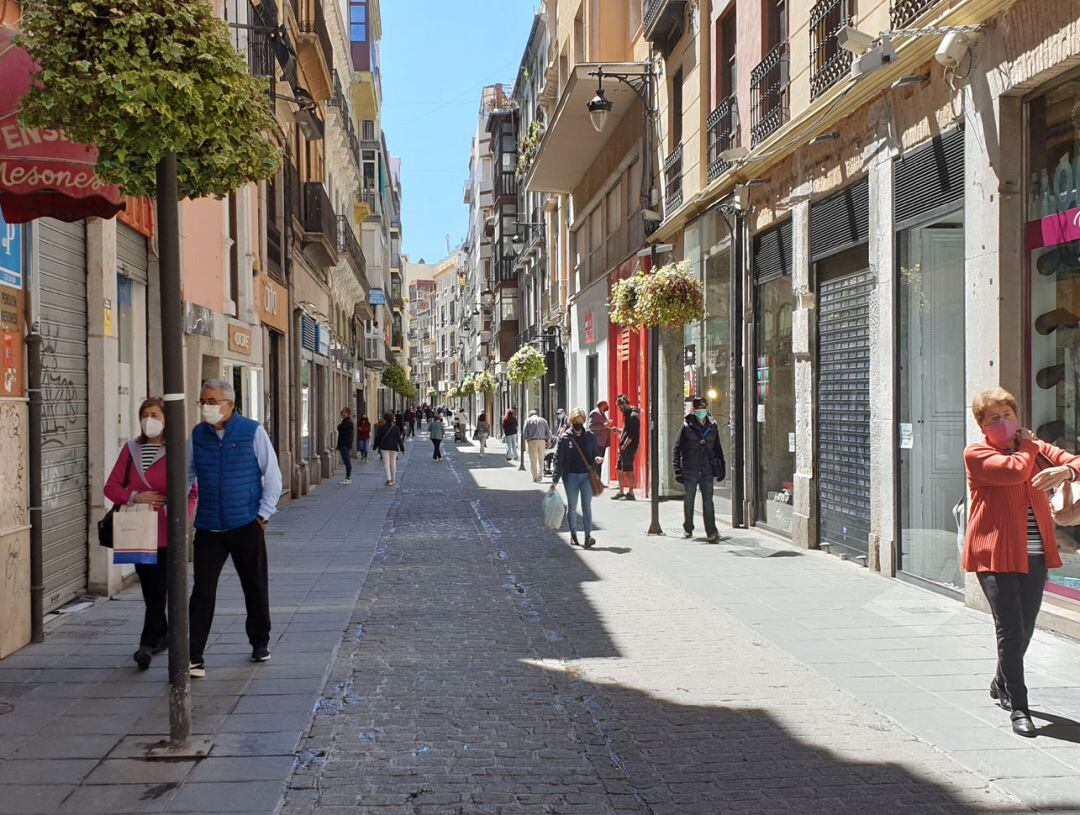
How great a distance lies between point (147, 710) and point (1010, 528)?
4.71m

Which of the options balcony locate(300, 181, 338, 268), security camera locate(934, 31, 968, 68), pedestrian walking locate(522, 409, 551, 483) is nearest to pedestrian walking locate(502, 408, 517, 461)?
pedestrian walking locate(522, 409, 551, 483)

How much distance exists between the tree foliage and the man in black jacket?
357 inches

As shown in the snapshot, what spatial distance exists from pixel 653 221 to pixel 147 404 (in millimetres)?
13672

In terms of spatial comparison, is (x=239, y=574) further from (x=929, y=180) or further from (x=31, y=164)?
(x=929, y=180)

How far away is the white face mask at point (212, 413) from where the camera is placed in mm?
6609

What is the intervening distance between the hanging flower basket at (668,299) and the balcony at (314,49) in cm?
1255

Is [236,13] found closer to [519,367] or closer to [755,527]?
[755,527]

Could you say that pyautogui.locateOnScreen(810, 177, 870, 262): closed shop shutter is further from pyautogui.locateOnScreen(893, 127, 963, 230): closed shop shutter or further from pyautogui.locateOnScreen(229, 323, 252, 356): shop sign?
pyautogui.locateOnScreen(229, 323, 252, 356): shop sign

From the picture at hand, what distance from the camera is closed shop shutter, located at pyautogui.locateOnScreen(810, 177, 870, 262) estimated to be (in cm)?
1110

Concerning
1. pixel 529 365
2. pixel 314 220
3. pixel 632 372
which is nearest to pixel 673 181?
pixel 632 372

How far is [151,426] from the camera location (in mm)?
6938

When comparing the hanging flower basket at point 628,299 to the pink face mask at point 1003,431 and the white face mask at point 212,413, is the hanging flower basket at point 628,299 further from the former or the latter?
the pink face mask at point 1003,431

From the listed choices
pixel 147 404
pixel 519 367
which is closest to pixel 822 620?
pixel 147 404

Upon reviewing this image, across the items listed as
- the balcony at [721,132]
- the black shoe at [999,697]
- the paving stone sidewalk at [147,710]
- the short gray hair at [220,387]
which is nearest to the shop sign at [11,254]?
the short gray hair at [220,387]
